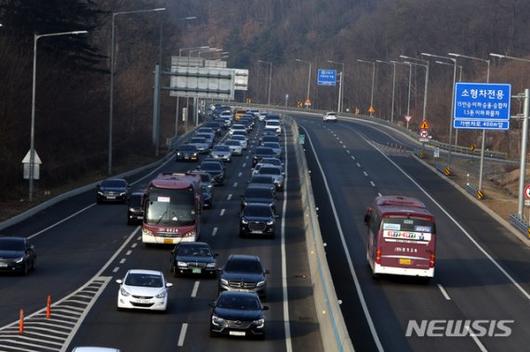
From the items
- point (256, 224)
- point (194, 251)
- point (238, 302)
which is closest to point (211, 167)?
point (256, 224)

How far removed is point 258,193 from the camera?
57.5 meters

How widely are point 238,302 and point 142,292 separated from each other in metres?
3.55

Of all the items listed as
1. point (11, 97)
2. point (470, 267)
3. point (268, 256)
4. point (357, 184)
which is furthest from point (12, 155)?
point (470, 267)

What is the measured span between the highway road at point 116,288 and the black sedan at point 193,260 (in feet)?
1.25

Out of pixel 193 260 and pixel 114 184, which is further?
pixel 114 184

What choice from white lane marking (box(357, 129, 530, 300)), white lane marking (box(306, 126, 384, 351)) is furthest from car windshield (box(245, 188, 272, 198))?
white lane marking (box(357, 129, 530, 300))

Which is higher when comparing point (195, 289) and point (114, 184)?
point (114, 184)

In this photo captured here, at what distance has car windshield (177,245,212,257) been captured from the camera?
38.8 m

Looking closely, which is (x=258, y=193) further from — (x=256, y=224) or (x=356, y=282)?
(x=356, y=282)
